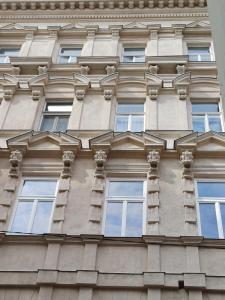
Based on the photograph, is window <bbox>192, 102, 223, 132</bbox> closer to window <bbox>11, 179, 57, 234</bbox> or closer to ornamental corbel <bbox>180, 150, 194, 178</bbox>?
ornamental corbel <bbox>180, 150, 194, 178</bbox>

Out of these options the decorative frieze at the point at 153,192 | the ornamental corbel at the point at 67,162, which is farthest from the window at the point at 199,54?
the ornamental corbel at the point at 67,162

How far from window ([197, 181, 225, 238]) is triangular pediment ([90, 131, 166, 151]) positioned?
71.8 inches

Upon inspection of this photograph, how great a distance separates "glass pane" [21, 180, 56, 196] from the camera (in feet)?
44.7

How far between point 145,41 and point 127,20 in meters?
1.78

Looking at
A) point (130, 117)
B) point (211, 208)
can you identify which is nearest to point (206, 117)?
point (130, 117)

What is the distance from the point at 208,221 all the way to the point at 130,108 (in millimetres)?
5824

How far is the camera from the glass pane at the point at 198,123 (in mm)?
15731

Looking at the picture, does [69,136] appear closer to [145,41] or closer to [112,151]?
[112,151]

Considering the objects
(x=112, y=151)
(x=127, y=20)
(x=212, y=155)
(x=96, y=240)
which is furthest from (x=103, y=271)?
(x=127, y=20)

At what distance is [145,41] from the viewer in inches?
802

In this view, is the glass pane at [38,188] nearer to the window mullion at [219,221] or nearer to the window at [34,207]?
the window at [34,207]

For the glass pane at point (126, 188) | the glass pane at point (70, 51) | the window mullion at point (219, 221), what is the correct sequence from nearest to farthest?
the window mullion at point (219, 221), the glass pane at point (126, 188), the glass pane at point (70, 51)

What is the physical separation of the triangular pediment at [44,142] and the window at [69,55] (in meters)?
5.22

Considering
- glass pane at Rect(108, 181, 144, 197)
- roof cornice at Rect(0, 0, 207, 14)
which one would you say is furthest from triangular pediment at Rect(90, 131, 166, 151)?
roof cornice at Rect(0, 0, 207, 14)
